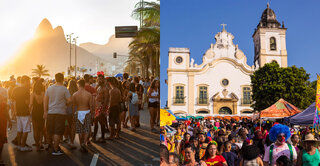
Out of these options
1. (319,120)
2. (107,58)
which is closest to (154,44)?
(107,58)

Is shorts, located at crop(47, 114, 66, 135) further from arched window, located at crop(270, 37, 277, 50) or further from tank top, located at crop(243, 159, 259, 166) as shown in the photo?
arched window, located at crop(270, 37, 277, 50)

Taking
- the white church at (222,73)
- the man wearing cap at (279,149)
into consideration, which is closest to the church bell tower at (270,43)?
the white church at (222,73)

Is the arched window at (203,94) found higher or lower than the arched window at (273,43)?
lower

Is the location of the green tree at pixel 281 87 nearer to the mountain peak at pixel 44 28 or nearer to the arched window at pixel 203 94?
the arched window at pixel 203 94

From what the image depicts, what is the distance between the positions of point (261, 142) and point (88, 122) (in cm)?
352

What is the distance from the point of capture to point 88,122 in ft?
9.71

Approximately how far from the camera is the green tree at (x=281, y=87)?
30.1 meters

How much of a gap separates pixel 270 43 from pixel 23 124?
4864cm

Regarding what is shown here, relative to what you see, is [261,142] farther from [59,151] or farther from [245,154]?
[59,151]

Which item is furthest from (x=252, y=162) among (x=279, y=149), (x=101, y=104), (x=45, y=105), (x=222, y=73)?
(x=222, y=73)

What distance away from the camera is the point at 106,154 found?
2.09 m

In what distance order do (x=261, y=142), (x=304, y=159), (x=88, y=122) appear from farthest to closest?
(x=261, y=142), (x=304, y=159), (x=88, y=122)

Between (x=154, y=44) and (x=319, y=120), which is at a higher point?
(x=154, y=44)

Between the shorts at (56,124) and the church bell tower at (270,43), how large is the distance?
4560 cm
